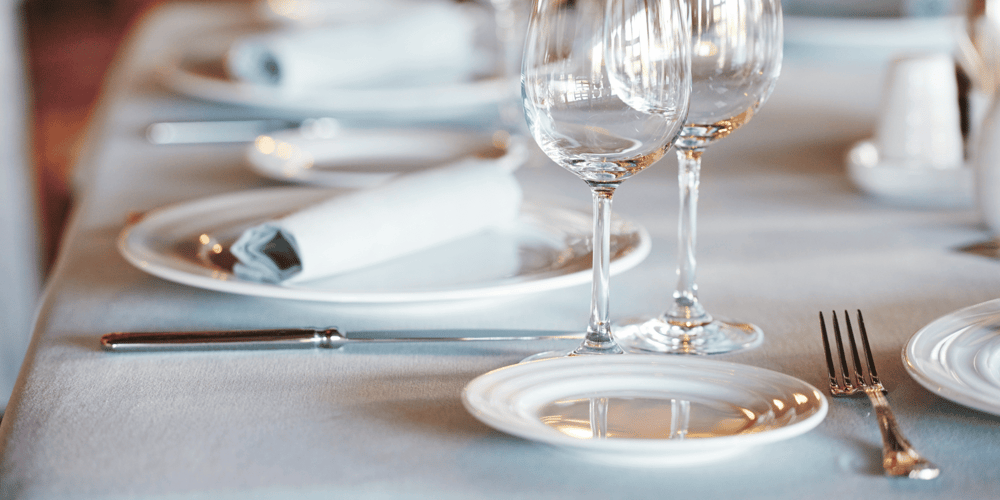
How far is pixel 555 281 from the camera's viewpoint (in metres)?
0.63

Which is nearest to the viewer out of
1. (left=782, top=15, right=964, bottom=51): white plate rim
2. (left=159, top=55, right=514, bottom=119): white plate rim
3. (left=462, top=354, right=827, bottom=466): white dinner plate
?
(left=462, top=354, right=827, bottom=466): white dinner plate

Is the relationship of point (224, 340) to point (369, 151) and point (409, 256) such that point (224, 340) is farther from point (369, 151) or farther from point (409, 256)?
point (369, 151)

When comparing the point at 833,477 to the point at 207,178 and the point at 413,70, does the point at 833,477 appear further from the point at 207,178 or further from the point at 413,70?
the point at 413,70

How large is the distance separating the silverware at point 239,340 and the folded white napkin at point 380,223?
0.09 metres

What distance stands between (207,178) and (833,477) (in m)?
0.78

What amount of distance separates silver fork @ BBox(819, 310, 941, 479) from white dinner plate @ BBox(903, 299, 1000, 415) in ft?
0.08

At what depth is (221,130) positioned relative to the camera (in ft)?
3.91

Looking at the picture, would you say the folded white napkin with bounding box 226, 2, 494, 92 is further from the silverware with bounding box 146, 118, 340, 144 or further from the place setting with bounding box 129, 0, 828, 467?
the place setting with bounding box 129, 0, 828, 467

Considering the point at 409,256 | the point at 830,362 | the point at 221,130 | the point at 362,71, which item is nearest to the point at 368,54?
the point at 362,71

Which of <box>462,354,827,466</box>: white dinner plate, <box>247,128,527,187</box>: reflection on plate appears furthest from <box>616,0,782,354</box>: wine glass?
<box>247,128,527,187</box>: reflection on plate

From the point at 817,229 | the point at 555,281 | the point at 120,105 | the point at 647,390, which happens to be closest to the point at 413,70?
the point at 120,105

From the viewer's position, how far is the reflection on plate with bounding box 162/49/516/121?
4.26 feet

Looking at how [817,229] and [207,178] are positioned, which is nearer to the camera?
[817,229]

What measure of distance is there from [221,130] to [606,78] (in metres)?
0.80
